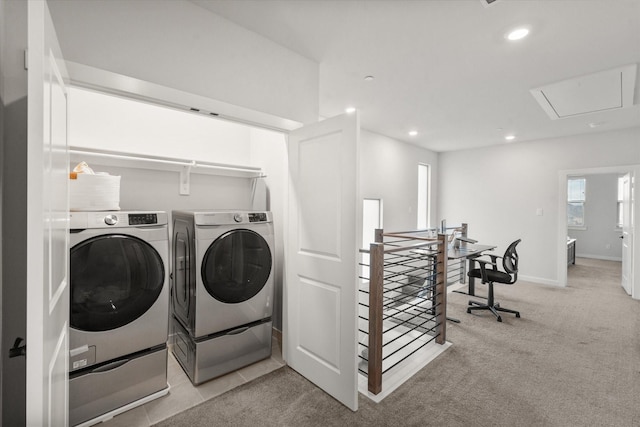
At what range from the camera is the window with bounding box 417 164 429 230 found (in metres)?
Answer: 6.09

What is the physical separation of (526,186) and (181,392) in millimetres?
6000

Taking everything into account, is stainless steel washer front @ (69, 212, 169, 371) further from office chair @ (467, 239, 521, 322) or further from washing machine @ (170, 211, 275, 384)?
office chair @ (467, 239, 521, 322)

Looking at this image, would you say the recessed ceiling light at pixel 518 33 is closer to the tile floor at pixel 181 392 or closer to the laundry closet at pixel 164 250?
the laundry closet at pixel 164 250

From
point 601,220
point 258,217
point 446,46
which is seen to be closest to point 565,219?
point 601,220

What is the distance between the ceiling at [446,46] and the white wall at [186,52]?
115 mm

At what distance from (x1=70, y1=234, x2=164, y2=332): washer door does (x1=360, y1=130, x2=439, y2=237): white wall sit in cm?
329

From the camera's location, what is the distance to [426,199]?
246 inches

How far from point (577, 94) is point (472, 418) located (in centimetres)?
320

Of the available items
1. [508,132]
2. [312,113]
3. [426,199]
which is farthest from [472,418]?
[426,199]

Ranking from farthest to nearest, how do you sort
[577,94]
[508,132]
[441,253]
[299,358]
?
1. [508,132]
2. [577,94]
3. [441,253]
4. [299,358]

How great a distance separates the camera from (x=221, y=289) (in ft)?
7.07

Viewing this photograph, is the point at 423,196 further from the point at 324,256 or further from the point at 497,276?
the point at 324,256

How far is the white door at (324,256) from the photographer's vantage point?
5.97 ft

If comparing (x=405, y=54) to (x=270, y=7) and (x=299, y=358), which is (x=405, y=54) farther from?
(x=299, y=358)
